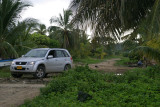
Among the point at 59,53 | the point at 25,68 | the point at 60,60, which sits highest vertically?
the point at 59,53

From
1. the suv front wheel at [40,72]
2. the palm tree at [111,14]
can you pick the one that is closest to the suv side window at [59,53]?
the suv front wheel at [40,72]

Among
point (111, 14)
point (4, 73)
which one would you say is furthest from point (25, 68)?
point (111, 14)

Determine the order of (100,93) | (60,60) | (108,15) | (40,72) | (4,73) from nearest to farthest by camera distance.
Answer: (100,93), (108,15), (40,72), (60,60), (4,73)

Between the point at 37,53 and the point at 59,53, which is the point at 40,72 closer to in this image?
the point at 37,53

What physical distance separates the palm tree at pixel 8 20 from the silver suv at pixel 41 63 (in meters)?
3.81

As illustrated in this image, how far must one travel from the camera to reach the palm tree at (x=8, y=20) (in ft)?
52.2

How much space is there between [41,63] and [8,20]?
626 centimetres

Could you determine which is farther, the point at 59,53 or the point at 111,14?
the point at 59,53

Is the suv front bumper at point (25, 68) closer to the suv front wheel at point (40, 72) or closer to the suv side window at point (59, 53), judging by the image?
the suv front wheel at point (40, 72)

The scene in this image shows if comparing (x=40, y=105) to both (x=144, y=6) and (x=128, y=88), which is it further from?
(x=144, y=6)

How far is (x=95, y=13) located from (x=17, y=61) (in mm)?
6302

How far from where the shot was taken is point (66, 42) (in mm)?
32594

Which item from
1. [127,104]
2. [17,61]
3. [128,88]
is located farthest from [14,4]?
[127,104]

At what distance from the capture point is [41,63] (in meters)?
11.9
